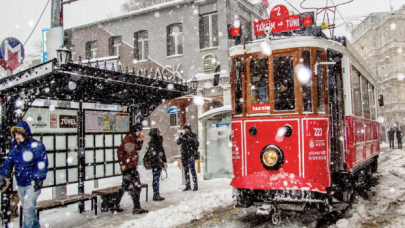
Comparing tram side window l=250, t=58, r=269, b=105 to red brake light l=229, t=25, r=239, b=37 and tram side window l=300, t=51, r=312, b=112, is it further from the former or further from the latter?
red brake light l=229, t=25, r=239, b=37

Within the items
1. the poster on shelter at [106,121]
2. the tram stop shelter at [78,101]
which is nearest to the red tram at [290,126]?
the tram stop shelter at [78,101]

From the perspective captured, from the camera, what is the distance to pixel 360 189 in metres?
9.34

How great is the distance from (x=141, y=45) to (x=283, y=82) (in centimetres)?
1724

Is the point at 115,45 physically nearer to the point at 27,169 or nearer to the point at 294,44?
the point at 27,169

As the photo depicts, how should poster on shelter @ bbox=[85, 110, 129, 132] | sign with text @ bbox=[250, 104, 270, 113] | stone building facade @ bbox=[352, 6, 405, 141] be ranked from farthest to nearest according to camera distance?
stone building facade @ bbox=[352, 6, 405, 141]
poster on shelter @ bbox=[85, 110, 129, 132]
sign with text @ bbox=[250, 104, 270, 113]

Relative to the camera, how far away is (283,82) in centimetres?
629

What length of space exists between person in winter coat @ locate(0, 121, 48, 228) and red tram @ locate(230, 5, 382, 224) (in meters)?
3.24

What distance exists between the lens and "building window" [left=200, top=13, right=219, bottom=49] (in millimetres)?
19547

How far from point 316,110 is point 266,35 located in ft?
A: 5.24

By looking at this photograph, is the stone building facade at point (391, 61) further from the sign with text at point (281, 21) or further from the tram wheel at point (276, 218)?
the tram wheel at point (276, 218)

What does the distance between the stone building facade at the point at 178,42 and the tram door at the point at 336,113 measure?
11.2 m

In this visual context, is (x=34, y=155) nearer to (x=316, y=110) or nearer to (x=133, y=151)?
(x=133, y=151)

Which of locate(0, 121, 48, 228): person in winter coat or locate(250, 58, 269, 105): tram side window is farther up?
locate(250, 58, 269, 105): tram side window

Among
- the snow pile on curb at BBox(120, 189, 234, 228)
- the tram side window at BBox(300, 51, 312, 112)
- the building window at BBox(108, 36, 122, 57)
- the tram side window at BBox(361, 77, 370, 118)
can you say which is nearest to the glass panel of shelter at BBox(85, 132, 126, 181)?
the snow pile on curb at BBox(120, 189, 234, 228)
